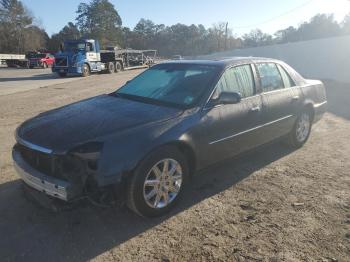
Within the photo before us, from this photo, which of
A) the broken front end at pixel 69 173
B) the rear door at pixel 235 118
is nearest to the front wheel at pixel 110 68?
the rear door at pixel 235 118

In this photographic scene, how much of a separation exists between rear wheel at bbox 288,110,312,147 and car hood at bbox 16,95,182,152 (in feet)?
9.12

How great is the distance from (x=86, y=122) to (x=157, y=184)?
0.98 meters

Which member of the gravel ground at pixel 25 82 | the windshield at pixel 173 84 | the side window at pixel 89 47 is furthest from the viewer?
the side window at pixel 89 47

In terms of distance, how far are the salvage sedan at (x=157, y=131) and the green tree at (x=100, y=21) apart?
89.2 metres

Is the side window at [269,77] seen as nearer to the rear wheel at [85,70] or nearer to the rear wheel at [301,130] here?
the rear wheel at [301,130]

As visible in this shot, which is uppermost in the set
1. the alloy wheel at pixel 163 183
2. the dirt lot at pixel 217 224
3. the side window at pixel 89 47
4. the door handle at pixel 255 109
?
the side window at pixel 89 47

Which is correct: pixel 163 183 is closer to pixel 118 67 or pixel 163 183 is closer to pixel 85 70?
pixel 85 70

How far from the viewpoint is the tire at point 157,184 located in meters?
3.56

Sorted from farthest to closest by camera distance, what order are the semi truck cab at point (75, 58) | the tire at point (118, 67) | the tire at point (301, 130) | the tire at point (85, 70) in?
the tire at point (118, 67) → the tire at point (85, 70) → the semi truck cab at point (75, 58) → the tire at point (301, 130)

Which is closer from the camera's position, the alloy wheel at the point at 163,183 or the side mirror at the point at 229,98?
the alloy wheel at the point at 163,183

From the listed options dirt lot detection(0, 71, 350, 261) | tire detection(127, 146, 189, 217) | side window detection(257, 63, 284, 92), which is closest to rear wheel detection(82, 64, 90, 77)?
dirt lot detection(0, 71, 350, 261)

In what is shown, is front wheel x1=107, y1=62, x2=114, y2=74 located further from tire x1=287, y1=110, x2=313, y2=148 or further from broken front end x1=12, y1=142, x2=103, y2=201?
broken front end x1=12, y1=142, x2=103, y2=201

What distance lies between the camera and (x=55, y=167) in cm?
342

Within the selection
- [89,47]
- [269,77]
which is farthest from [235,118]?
[89,47]
